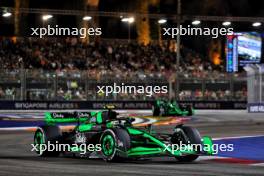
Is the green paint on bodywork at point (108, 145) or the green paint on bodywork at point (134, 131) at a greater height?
the green paint on bodywork at point (134, 131)

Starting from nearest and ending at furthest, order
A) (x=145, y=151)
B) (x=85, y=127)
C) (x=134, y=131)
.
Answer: (x=145, y=151), (x=134, y=131), (x=85, y=127)

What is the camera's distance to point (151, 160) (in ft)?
41.8

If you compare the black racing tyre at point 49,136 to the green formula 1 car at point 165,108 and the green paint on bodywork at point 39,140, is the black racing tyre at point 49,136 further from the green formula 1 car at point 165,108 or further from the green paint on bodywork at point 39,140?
the green formula 1 car at point 165,108

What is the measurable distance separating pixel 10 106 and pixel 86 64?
19.0 feet

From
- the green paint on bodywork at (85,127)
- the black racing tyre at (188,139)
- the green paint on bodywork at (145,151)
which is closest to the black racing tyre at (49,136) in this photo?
the green paint on bodywork at (85,127)

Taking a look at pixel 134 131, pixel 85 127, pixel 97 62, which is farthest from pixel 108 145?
pixel 97 62

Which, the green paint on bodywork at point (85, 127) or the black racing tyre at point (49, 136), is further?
the black racing tyre at point (49, 136)

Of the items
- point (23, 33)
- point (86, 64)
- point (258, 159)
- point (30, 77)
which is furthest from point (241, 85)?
point (258, 159)

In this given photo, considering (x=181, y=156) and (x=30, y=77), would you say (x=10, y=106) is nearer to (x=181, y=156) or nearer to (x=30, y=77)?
(x=30, y=77)

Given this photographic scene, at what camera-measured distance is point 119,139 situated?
11.7 metres

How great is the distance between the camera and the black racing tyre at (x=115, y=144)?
11719 mm

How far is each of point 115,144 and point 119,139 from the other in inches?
4.6

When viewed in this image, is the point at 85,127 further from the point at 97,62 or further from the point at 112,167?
the point at 97,62

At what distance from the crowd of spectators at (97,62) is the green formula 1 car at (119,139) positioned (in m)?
23.1
